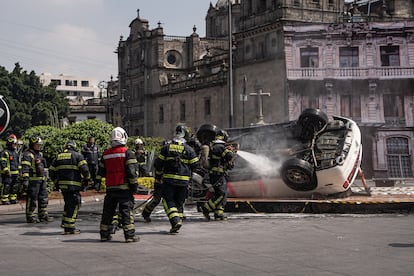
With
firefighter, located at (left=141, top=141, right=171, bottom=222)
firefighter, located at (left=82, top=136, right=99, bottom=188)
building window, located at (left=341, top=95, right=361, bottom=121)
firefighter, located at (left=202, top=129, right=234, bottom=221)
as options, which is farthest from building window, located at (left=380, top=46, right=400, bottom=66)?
firefighter, located at (left=141, top=141, right=171, bottom=222)

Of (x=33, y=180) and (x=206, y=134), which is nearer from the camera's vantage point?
(x=33, y=180)

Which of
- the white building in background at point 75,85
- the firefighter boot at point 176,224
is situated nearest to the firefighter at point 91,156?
the firefighter boot at point 176,224

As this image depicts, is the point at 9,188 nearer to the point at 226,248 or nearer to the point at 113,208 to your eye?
the point at 113,208

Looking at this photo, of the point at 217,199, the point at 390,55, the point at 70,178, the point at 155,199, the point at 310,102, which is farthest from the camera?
the point at 310,102

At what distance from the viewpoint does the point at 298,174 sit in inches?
503

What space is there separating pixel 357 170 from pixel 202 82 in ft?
130

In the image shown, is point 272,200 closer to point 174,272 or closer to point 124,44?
point 174,272

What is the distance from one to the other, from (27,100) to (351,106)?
3799cm

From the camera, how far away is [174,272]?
6.09 m

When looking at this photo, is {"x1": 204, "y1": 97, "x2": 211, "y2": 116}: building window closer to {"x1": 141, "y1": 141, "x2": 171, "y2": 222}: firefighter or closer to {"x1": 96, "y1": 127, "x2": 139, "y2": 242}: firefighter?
{"x1": 141, "y1": 141, "x2": 171, "y2": 222}: firefighter

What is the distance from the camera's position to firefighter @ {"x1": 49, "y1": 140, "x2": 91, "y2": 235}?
9523 mm

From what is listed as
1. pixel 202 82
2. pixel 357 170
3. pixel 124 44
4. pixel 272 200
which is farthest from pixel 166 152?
pixel 124 44

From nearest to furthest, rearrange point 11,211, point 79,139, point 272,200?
point 272,200 → point 11,211 → point 79,139

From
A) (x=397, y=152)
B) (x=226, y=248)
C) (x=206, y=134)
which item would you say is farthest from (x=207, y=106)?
(x=226, y=248)
